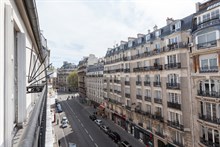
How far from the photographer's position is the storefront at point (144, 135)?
2602 centimetres

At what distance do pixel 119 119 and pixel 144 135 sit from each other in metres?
10.5

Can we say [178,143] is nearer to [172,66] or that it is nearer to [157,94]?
[157,94]

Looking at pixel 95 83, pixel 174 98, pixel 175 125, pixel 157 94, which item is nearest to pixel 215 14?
pixel 174 98

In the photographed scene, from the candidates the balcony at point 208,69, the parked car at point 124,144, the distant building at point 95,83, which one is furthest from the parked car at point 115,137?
the distant building at point 95,83

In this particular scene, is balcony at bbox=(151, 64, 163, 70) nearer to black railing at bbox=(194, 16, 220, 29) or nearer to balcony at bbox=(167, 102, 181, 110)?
balcony at bbox=(167, 102, 181, 110)

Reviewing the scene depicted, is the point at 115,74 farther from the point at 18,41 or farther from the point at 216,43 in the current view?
the point at 18,41

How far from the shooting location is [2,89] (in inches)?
89.2

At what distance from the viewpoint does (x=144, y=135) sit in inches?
1105

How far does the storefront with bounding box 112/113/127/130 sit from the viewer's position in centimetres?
3541

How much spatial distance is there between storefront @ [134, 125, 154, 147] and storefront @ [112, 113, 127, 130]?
4.82m

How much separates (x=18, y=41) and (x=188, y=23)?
20920mm

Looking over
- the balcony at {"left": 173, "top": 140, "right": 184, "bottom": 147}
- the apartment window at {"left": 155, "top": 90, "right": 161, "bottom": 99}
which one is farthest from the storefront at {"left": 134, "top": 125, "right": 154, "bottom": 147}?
the apartment window at {"left": 155, "top": 90, "right": 161, "bottom": 99}

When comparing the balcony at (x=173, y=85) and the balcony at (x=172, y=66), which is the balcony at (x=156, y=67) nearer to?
the balcony at (x=172, y=66)

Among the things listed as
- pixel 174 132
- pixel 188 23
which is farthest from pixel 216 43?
pixel 174 132
